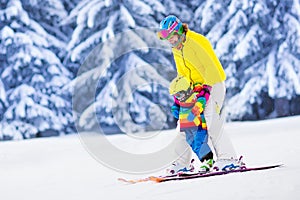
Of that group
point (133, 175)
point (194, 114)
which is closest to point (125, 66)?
point (133, 175)

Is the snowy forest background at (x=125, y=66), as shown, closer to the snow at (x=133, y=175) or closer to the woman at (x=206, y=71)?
the snow at (x=133, y=175)

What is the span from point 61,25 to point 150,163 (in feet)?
30.7

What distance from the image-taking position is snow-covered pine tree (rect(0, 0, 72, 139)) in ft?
48.0

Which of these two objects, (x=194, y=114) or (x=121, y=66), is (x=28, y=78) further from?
(x=194, y=114)

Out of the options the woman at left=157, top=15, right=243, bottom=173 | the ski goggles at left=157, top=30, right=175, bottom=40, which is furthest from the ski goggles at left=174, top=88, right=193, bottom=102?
the ski goggles at left=157, top=30, right=175, bottom=40

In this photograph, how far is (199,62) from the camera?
5246 millimetres

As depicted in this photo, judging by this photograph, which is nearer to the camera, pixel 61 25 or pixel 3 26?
pixel 3 26

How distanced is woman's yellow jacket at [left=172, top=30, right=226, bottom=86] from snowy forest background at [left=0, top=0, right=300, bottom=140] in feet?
28.3

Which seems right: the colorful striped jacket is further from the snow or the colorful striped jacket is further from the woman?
the snow

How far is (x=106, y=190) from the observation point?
489 centimetres

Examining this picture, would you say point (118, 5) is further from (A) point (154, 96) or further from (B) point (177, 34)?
(B) point (177, 34)

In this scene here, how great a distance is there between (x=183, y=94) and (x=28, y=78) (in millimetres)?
10577

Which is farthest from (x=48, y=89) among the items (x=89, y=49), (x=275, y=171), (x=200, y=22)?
(x=275, y=171)

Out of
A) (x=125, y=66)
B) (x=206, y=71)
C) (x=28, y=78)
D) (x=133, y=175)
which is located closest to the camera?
(x=206, y=71)
